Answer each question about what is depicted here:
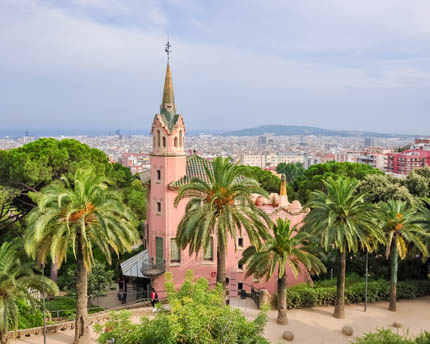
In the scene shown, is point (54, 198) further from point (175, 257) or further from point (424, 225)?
point (424, 225)

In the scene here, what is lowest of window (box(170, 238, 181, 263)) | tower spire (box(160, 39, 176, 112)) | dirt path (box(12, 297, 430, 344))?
dirt path (box(12, 297, 430, 344))

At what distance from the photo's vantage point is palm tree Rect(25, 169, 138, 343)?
51.5ft

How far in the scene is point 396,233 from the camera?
851 inches

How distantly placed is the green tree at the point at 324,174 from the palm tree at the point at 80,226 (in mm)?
31270

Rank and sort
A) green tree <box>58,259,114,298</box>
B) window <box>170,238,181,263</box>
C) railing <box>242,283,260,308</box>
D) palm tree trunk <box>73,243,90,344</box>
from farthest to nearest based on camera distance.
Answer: window <box>170,238,181,263</box>, green tree <box>58,259,114,298</box>, railing <box>242,283,260,308</box>, palm tree trunk <box>73,243,90,344</box>

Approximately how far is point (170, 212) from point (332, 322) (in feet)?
36.8

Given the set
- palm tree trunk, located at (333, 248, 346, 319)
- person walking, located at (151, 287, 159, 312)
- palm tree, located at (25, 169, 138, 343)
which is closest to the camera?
palm tree, located at (25, 169, 138, 343)

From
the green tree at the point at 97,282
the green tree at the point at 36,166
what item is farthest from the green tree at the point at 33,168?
the green tree at the point at 97,282

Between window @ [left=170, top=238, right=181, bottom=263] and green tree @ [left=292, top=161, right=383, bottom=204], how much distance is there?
77.8ft

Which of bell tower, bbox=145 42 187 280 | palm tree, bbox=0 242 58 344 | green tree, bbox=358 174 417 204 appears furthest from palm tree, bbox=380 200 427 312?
palm tree, bbox=0 242 58 344

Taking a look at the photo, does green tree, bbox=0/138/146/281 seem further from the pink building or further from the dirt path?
the dirt path

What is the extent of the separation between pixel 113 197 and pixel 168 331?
8.22m

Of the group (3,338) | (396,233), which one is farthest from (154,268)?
(396,233)

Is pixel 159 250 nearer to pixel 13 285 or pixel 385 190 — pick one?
pixel 13 285
